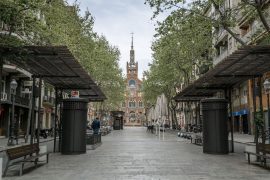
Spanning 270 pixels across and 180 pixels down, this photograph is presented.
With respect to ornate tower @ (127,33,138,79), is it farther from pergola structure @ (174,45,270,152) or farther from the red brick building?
pergola structure @ (174,45,270,152)

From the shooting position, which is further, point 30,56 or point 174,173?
point 30,56

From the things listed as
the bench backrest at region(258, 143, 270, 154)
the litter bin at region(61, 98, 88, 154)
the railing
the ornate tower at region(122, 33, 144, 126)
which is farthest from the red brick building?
the bench backrest at region(258, 143, 270, 154)

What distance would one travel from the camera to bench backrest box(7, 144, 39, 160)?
9.13 m

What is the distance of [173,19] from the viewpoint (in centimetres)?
1914

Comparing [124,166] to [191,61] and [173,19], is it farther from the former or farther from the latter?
[191,61]

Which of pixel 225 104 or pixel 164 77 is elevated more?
pixel 164 77

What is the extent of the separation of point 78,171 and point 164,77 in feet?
124

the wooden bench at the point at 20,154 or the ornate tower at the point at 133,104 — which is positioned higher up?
the ornate tower at the point at 133,104

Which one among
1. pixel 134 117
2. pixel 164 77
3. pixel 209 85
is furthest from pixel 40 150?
pixel 134 117

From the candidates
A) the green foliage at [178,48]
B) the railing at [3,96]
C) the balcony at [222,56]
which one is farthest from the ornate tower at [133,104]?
the railing at [3,96]

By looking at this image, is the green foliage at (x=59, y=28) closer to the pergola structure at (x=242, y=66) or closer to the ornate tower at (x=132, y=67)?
the pergola structure at (x=242, y=66)

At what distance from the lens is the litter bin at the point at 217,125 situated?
50.7 feet

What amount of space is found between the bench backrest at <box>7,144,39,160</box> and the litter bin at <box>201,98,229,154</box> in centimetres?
728

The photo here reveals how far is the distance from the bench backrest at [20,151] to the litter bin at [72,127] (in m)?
3.75
